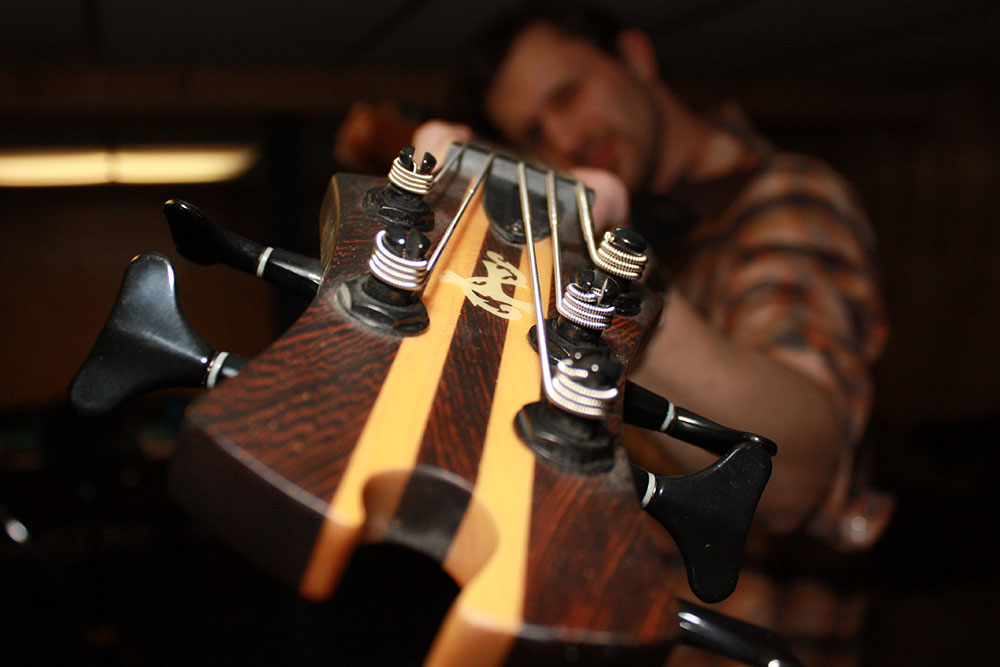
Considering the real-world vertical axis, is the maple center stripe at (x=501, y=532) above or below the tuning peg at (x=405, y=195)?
below

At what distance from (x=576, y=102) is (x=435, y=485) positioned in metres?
1.55

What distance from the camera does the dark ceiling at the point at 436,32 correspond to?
1327mm

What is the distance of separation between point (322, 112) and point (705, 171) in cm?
112

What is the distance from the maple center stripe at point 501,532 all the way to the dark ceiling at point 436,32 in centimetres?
125

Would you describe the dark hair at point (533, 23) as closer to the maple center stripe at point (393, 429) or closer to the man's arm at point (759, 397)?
the man's arm at point (759, 397)

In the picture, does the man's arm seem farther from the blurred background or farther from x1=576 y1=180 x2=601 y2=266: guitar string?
the blurred background

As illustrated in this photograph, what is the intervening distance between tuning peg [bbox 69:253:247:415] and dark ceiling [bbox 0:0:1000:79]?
117cm

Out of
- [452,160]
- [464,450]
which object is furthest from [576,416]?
[452,160]

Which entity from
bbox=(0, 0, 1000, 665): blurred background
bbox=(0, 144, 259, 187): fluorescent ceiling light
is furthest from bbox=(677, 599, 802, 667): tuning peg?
bbox=(0, 144, 259, 187): fluorescent ceiling light

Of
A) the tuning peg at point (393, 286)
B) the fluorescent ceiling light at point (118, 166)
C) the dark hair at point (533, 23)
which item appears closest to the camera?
the tuning peg at point (393, 286)

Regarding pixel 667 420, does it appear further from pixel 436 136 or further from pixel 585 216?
pixel 436 136

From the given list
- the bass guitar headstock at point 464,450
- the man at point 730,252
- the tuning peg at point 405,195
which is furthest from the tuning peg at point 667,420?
the man at point 730,252

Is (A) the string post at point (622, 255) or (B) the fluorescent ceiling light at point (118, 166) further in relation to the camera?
(B) the fluorescent ceiling light at point (118, 166)

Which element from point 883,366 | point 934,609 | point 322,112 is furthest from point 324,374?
point 883,366
